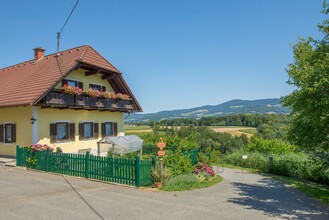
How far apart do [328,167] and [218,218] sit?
1112 cm

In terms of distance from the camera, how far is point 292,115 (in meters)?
14.1

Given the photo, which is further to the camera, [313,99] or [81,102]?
[81,102]

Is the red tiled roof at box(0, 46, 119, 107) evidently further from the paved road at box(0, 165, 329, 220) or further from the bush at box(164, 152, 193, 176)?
the bush at box(164, 152, 193, 176)

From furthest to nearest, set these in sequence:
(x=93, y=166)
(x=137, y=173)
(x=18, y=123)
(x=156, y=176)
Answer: (x=18, y=123), (x=93, y=166), (x=156, y=176), (x=137, y=173)

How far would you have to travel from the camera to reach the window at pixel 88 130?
20.7 metres

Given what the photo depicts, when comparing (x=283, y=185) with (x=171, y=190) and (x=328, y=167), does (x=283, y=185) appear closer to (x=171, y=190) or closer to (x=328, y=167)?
(x=328, y=167)

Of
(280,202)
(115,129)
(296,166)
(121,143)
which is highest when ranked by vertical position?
(115,129)

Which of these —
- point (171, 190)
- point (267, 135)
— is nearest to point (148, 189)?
point (171, 190)

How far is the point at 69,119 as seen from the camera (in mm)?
19875

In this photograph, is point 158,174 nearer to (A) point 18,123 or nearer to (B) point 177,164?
(B) point 177,164

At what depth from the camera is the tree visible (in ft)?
27.9

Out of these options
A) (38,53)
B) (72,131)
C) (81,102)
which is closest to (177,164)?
→ (81,102)

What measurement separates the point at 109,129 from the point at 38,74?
7.04 metres

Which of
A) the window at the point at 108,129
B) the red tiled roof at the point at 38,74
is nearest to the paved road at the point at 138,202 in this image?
the red tiled roof at the point at 38,74
